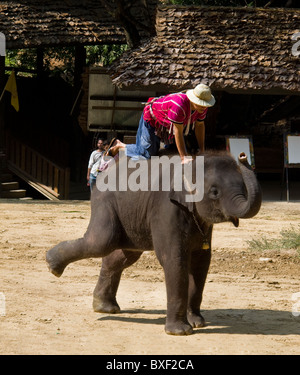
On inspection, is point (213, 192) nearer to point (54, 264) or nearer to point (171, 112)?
point (171, 112)

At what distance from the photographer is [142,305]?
28.3ft

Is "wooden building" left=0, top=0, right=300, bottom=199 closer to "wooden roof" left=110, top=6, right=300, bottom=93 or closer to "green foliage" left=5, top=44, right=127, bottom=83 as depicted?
"wooden roof" left=110, top=6, right=300, bottom=93

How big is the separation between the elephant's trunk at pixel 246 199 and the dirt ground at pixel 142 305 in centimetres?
112

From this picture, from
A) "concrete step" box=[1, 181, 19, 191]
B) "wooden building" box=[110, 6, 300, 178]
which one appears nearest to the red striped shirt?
"wooden building" box=[110, 6, 300, 178]

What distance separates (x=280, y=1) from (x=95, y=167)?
10557 mm

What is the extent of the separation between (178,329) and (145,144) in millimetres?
1813

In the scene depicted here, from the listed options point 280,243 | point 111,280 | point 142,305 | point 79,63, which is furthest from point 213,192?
point 79,63

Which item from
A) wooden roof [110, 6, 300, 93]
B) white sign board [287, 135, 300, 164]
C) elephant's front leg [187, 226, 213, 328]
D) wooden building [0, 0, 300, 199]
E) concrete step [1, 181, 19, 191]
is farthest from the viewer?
concrete step [1, 181, 19, 191]

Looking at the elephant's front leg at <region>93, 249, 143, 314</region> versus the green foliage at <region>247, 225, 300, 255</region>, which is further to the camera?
the green foliage at <region>247, 225, 300, 255</region>

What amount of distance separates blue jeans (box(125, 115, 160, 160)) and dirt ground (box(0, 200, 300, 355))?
1596 millimetres

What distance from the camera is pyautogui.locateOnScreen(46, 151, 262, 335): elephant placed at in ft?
23.4

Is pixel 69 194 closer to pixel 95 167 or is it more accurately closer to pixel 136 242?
pixel 95 167

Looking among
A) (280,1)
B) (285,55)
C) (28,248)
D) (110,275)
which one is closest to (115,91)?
(285,55)

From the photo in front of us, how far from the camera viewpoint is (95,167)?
16266 millimetres
